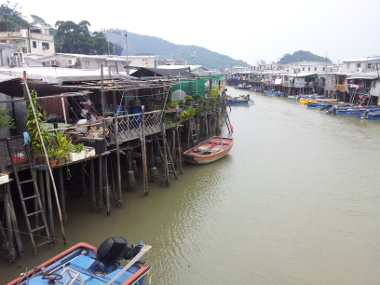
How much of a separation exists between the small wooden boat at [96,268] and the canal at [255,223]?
1811 millimetres

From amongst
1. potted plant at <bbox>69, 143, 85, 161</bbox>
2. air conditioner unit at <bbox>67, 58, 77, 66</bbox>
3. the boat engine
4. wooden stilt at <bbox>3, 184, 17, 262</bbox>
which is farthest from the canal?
air conditioner unit at <bbox>67, 58, 77, 66</bbox>

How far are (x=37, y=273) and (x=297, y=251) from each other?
7.61 meters

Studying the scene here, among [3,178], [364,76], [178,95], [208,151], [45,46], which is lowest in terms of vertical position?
[208,151]

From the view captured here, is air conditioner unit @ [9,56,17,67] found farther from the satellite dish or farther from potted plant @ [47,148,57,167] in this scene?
potted plant @ [47,148,57,167]

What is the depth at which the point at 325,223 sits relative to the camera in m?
12.2

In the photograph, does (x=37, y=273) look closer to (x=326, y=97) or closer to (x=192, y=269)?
(x=192, y=269)

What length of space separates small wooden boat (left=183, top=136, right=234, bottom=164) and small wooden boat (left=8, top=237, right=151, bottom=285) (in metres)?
10.1

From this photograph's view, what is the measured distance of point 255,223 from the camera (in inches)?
480

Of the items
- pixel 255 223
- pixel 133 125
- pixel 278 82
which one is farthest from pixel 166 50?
pixel 255 223

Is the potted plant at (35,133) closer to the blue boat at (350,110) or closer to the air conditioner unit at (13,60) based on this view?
the air conditioner unit at (13,60)

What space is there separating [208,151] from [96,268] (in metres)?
12.2

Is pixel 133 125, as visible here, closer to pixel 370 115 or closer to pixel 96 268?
pixel 96 268

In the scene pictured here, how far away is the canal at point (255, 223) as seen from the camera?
9.45 meters

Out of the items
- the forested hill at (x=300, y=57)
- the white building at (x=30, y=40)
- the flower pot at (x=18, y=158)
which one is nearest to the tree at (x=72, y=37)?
the white building at (x=30, y=40)
